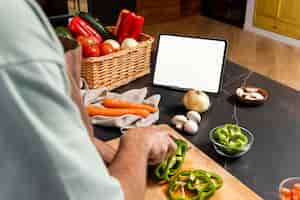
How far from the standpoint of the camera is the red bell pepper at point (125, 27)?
155 cm

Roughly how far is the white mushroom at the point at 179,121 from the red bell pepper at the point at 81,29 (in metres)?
0.46

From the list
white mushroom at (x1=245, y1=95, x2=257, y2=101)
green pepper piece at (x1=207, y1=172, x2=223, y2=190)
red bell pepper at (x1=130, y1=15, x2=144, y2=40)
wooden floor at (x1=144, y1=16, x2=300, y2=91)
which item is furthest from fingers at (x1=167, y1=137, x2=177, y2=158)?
wooden floor at (x1=144, y1=16, x2=300, y2=91)

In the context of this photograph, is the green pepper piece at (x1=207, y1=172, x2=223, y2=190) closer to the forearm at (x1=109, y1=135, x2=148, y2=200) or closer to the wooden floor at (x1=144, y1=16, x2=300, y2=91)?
the forearm at (x1=109, y1=135, x2=148, y2=200)

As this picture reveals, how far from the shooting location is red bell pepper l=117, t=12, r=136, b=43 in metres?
1.55

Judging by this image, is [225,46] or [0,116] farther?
[225,46]

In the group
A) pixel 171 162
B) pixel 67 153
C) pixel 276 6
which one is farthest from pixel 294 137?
pixel 276 6

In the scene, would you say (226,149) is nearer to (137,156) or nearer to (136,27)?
(137,156)

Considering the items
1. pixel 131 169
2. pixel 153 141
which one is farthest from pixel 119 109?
pixel 131 169

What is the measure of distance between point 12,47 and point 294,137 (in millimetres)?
949

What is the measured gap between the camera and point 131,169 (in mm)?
755

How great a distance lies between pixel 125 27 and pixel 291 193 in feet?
2.94

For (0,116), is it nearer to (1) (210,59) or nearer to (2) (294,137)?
(2) (294,137)

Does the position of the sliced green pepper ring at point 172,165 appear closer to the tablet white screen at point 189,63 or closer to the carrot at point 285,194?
the carrot at point 285,194

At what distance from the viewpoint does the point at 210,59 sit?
1.41m
